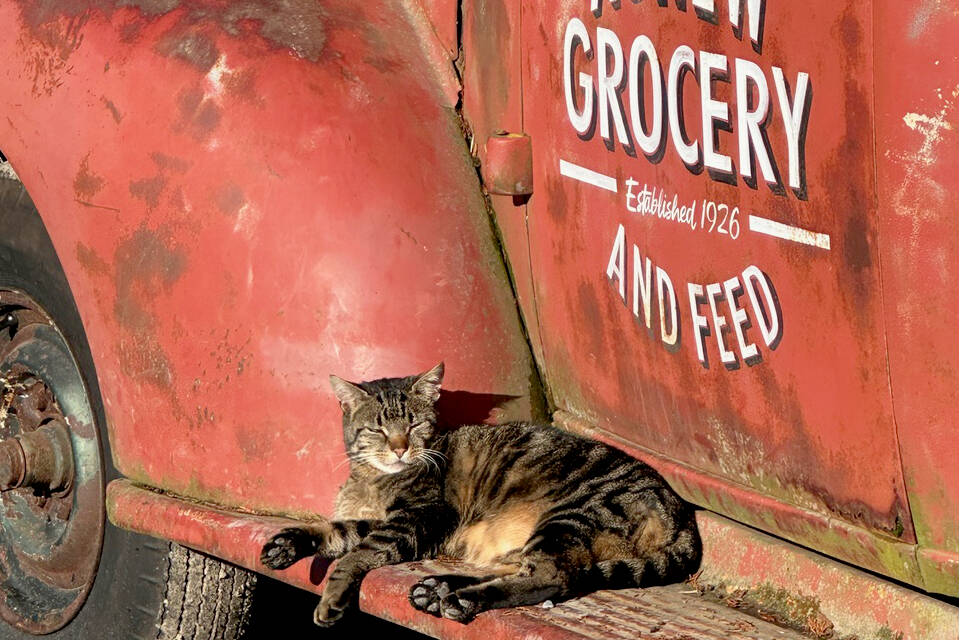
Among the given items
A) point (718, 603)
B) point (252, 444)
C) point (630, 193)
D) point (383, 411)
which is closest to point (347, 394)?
point (383, 411)

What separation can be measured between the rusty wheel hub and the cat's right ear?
82 cm

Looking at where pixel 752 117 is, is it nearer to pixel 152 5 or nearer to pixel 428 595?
pixel 428 595

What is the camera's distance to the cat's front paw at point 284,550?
2900 millimetres

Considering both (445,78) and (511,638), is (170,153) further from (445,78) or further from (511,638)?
(511,638)

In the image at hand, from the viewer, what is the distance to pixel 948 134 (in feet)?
6.45

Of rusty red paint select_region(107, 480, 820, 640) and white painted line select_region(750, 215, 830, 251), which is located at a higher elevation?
white painted line select_region(750, 215, 830, 251)

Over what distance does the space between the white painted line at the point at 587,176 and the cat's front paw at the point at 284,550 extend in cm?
91

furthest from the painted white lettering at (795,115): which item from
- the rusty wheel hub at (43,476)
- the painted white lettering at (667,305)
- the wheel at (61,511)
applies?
the rusty wheel hub at (43,476)

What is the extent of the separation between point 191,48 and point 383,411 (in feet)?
3.00

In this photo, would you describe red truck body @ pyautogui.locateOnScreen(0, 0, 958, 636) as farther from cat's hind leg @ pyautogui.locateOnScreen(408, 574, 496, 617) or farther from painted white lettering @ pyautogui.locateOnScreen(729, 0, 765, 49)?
cat's hind leg @ pyautogui.locateOnScreen(408, 574, 496, 617)

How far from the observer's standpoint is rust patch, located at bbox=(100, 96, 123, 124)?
326 centimetres

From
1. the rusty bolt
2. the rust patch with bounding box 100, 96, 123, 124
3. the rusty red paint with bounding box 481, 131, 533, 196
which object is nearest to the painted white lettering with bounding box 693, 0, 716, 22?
the rusty red paint with bounding box 481, 131, 533, 196

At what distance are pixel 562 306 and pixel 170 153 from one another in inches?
37.1

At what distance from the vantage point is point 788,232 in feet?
7.48
